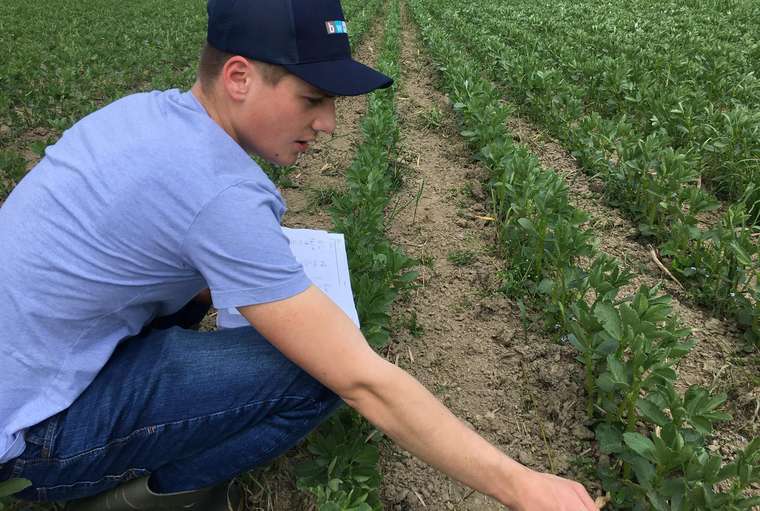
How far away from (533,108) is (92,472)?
5.14m

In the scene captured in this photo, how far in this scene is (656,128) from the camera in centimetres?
505

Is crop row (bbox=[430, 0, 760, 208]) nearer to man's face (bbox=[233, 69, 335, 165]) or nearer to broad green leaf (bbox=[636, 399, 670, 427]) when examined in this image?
broad green leaf (bbox=[636, 399, 670, 427])

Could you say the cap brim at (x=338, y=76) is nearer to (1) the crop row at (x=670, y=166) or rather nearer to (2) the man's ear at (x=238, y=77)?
(2) the man's ear at (x=238, y=77)

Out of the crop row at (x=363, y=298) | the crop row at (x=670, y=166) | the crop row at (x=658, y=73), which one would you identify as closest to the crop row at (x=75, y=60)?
the crop row at (x=363, y=298)

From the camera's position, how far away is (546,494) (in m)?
1.27

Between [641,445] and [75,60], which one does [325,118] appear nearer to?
[641,445]

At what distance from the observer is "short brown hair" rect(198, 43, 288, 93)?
1.46 metres

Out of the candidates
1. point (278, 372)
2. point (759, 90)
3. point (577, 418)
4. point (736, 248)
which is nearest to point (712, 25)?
point (759, 90)

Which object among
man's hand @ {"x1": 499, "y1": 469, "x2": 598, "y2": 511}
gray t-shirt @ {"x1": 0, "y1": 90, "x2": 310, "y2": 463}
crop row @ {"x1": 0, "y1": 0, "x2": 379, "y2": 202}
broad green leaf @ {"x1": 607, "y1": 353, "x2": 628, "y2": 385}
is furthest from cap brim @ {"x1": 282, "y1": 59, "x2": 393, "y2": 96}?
crop row @ {"x1": 0, "y1": 0, "x2": 379, "y2": 202}

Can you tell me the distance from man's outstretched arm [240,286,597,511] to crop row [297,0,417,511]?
361mm

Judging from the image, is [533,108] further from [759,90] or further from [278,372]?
[278,372]

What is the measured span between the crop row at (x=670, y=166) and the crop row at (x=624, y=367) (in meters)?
0.54

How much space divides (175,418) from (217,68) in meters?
0.95

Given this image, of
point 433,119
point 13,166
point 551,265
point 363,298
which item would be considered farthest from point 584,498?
point 433,119
